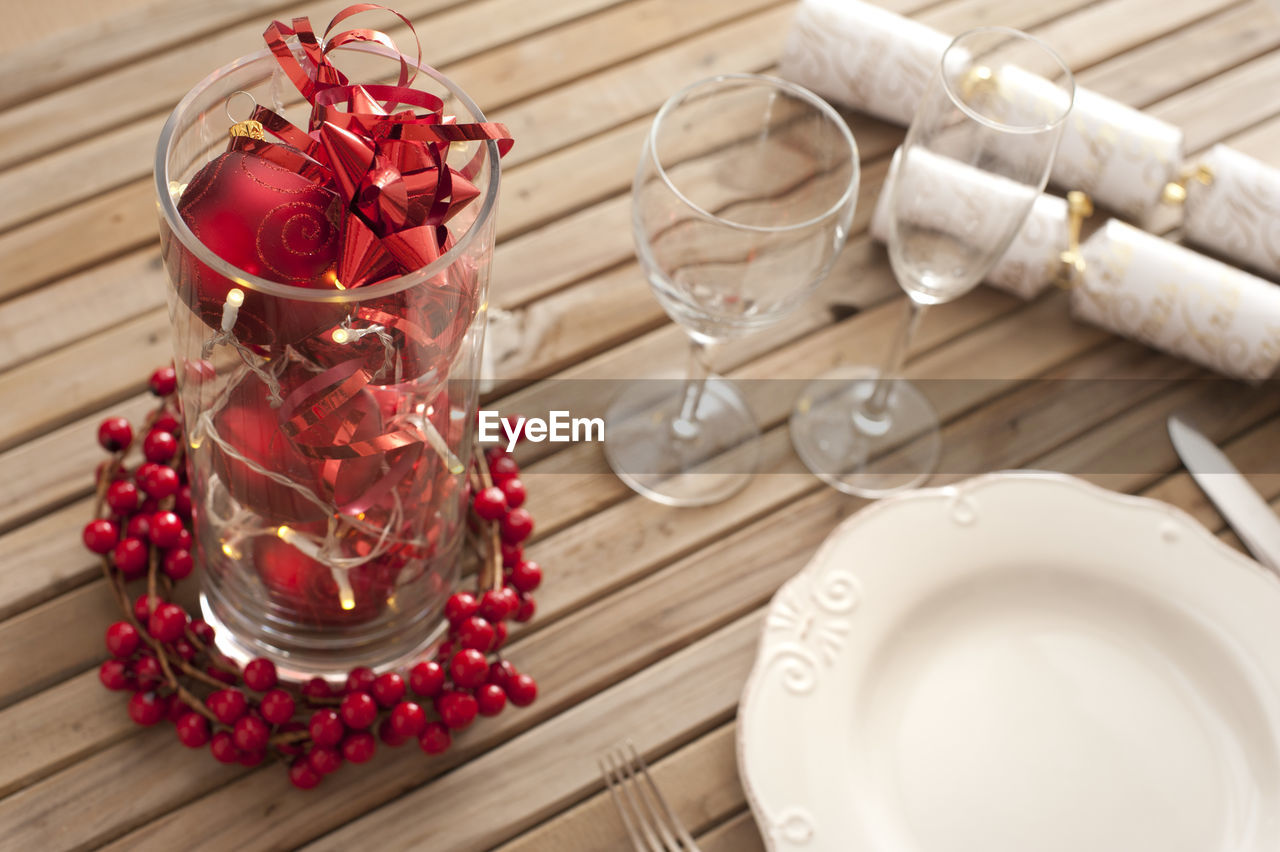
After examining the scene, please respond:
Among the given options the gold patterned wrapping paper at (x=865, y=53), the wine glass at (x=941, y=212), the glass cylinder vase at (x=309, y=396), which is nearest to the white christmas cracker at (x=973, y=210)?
the wine glass at (x=941, y=212)

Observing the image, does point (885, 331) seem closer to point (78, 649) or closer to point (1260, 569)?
point (1260, 569)

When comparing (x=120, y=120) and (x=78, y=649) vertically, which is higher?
(x=120, y=120)

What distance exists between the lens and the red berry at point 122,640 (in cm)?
61

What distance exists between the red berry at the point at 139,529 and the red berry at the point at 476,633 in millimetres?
190

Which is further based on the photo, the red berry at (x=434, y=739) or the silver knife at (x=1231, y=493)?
the silver knife at (x=1231, y=493)

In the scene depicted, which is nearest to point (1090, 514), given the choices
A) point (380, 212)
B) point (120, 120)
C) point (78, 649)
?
point (380, 212)

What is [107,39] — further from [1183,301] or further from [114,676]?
[1183,301]

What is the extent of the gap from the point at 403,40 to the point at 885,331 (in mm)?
418

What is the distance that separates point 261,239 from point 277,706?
27cm

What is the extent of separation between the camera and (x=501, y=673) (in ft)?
2.08

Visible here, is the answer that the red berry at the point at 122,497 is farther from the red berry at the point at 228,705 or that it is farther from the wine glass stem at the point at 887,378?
the wine glass stem at the point at 887,378

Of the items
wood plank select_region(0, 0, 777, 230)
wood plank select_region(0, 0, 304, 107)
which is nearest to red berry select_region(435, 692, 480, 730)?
wood plank select_region(0, 0, 777, 230)

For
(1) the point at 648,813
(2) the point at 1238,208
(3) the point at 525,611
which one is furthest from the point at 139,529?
(2) the point at 1238,208

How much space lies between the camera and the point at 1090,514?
689 millimetres
